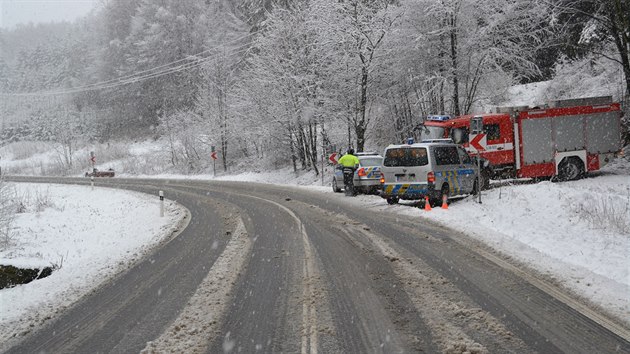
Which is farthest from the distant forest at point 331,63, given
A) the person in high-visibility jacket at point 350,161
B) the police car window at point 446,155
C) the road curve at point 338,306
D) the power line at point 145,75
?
the road curve at point 338,306

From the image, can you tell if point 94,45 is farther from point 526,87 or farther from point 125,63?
point 526,87

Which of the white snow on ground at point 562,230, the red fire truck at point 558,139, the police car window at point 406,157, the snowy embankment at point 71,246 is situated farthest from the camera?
the red fire truck at point 558,139

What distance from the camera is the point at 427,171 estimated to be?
14.6 m

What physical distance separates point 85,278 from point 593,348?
810 centimetres

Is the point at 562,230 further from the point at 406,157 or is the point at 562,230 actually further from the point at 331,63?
the point at 331,63

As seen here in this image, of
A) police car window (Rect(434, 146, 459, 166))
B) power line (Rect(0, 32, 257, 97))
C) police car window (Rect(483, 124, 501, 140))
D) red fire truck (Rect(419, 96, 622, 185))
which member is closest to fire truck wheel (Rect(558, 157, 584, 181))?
red fire truck (Rect(419, 96, 622, 185))

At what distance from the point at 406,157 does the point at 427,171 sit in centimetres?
91

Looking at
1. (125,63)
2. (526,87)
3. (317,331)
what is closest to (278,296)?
(317,331)

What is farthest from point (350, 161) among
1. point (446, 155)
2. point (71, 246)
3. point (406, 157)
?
point (71, 246)

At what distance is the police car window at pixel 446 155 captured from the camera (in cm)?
1488

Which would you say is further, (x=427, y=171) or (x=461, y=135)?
(x=461, y=135)

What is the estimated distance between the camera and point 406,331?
199 inches

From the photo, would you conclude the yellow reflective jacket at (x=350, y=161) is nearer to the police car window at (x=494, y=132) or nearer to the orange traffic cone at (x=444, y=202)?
the police car window at (x=494, y=132)

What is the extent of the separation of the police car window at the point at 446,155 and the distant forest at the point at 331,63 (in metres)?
8.77
